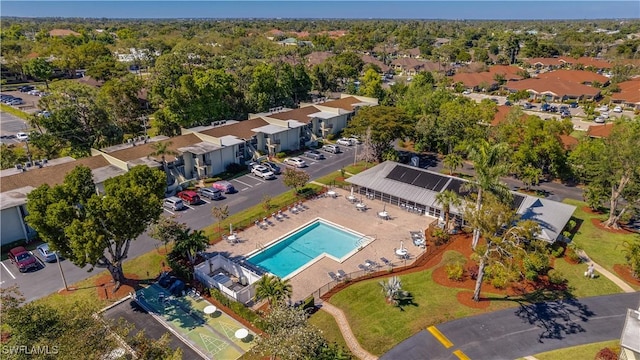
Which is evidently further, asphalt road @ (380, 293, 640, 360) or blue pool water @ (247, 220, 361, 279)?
blue pool water @ (247, 220, 361, 279)

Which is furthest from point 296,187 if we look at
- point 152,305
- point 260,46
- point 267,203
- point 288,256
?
point 260,46

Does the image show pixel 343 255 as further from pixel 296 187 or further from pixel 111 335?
pixel 111 335

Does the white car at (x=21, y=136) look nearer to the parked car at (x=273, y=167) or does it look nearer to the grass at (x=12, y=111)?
the grass at (x=12, y=111)

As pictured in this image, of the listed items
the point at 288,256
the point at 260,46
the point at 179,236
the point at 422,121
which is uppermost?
the point at 260,46

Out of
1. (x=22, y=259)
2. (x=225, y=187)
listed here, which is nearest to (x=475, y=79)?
(x=225, y=187)

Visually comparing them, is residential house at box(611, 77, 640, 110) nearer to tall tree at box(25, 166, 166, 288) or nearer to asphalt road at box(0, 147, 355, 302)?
asphalt road at box(0, 147, 355, 302)

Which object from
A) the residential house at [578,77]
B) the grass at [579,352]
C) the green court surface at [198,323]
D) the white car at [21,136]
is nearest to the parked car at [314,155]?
the green court surface at [198,323]

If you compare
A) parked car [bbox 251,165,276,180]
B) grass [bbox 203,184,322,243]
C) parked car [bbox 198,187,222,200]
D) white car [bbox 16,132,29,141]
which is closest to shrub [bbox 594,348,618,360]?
grass [bbox 203,184,322,243]
